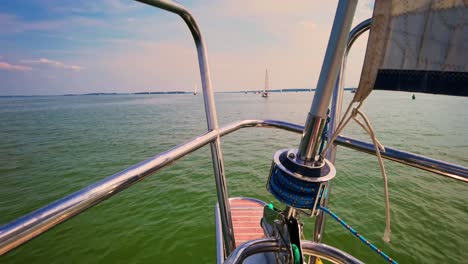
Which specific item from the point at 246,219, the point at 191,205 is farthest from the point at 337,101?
the point at 191,205

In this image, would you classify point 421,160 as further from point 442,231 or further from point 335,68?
point 442,231

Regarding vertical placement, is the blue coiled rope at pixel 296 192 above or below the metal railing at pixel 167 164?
below

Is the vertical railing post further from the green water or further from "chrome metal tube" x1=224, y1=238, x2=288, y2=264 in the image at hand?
the green water

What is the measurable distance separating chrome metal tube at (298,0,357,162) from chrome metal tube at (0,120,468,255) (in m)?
0.48

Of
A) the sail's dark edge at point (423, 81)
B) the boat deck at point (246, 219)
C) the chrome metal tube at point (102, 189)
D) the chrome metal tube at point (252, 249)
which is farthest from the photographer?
the boat deck at point (246, 219)

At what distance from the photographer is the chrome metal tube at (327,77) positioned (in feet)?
2.06

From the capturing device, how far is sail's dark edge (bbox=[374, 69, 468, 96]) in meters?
0.54

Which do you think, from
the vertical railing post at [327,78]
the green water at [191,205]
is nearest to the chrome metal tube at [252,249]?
the vertical railing post at [327,78]

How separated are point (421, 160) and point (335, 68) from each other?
2.17 ft

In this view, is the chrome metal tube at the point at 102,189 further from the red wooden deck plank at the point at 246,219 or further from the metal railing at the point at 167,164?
the red wooden deck plank at the point at 246,219

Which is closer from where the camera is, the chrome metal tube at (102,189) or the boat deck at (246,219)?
the chrome metal tube at (102,189)

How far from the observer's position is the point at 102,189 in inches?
21.5

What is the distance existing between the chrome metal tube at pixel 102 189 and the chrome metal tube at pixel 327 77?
0.48 metres

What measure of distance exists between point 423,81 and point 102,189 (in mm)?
908
